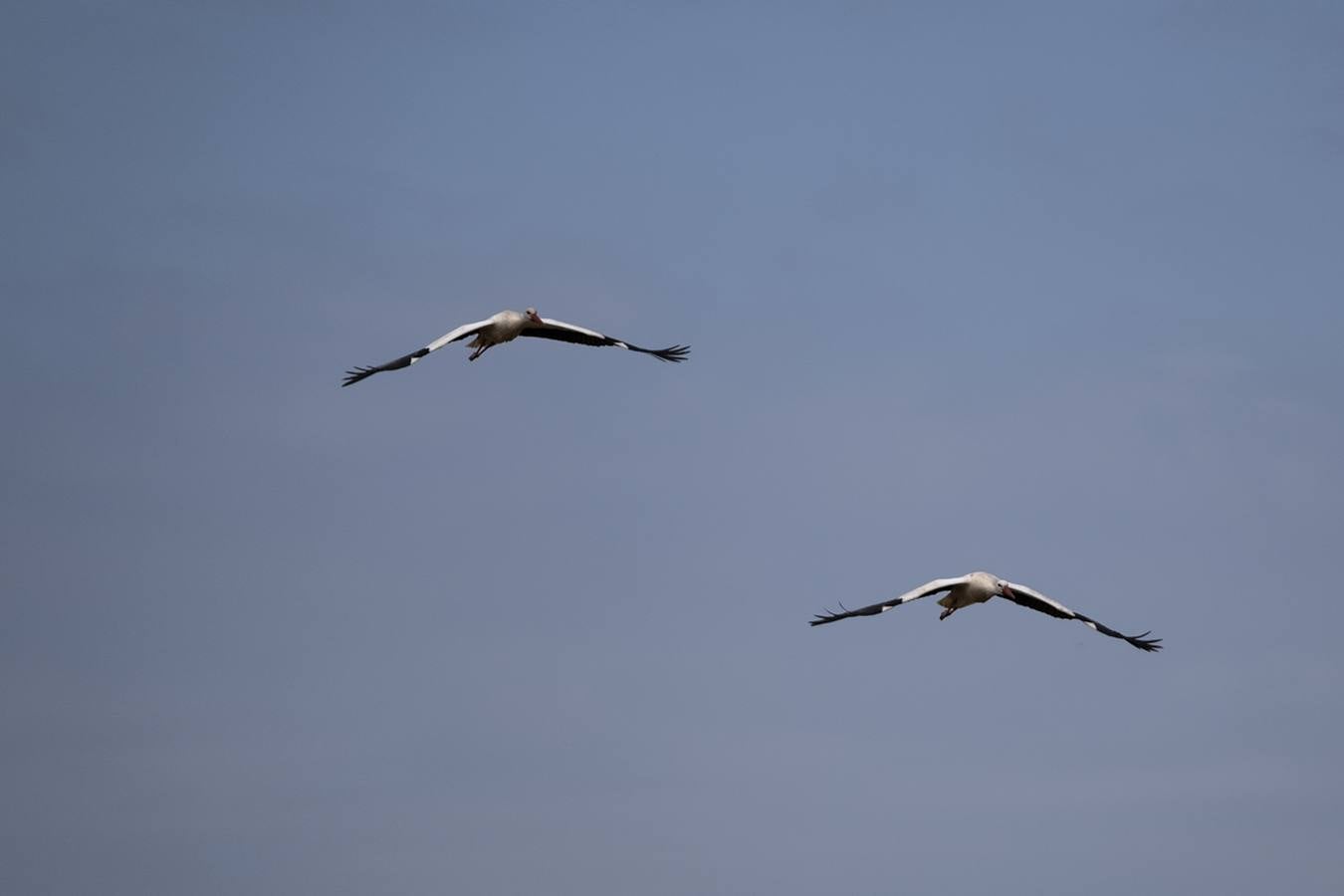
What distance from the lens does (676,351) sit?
7769 cm

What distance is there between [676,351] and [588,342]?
11.6ft

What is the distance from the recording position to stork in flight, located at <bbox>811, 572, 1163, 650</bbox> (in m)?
66.5

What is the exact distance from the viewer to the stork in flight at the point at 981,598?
218 feet

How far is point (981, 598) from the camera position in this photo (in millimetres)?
70250

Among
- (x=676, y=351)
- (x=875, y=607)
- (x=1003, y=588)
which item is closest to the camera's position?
(x=875, y=607)

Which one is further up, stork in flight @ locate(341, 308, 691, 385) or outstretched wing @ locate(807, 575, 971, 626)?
stork in flight @ locate(341, 308, 691, 385)

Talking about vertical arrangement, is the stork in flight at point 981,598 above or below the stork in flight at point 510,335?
below

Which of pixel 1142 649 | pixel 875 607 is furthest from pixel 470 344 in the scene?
pixel 1142 649

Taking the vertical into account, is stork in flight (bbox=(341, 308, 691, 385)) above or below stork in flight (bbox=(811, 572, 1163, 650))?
above

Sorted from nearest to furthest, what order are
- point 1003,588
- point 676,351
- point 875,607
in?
point 875,607, point 1003,588, point 676,351

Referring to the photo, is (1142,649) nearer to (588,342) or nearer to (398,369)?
(588,342)

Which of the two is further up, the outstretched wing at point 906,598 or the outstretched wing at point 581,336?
the outstretched wing at point 581,336

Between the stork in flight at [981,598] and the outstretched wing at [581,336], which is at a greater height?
the outstretched wing at [581,336]

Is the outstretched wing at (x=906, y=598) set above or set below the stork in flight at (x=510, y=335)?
below
